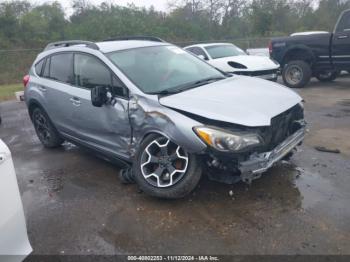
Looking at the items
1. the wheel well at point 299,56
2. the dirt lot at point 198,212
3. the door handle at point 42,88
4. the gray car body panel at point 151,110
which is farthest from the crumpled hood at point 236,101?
the wheel well at point 299,56

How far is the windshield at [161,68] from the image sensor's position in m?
4.20

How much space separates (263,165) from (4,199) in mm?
2301

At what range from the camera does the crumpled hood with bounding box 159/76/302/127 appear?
3471 millimetres

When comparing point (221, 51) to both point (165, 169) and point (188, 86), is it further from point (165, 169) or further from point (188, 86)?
point (165, 169)

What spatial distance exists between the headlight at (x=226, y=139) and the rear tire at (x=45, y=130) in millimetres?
3114

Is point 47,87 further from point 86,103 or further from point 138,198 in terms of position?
point 138,198

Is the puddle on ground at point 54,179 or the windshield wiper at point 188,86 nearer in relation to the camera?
the windshield wiper at point 188,86

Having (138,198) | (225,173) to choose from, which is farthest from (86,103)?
(225,173)

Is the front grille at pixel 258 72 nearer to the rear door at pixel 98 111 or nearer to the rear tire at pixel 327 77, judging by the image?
the rear tire at pixel 327 77

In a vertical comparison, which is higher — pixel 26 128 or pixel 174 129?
pixel 174 129

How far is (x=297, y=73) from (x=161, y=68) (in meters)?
6.93

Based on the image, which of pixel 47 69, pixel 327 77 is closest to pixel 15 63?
pixel 47 69

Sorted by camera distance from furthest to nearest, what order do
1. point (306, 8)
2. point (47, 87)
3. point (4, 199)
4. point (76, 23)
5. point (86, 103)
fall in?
point (306, 8)
point (76, 23)
point (47, 87)
point (86, 103)
point (4, 199)

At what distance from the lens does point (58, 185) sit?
4.64 m
